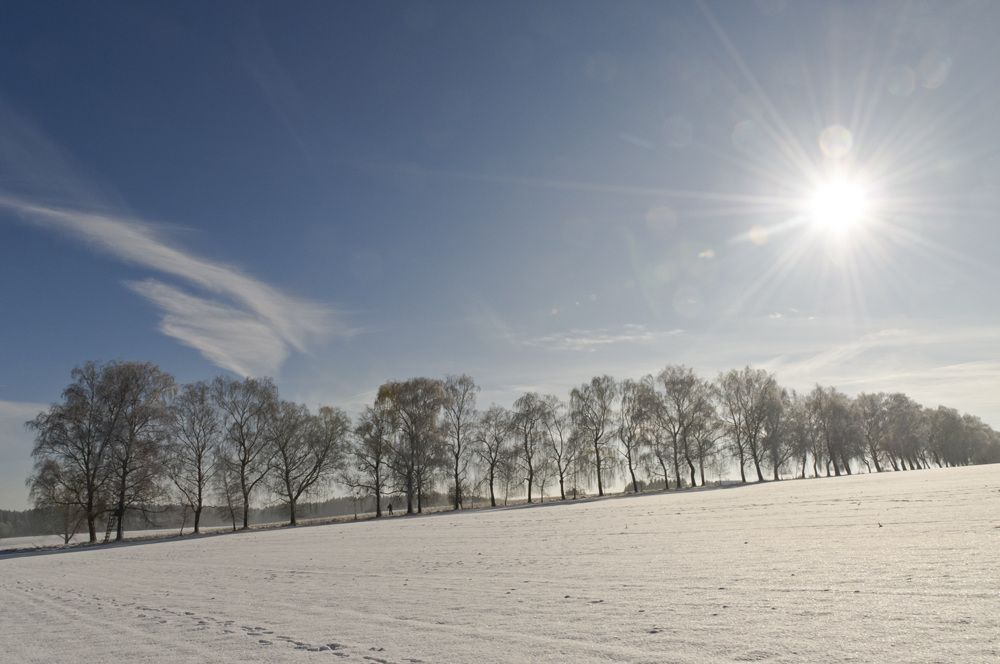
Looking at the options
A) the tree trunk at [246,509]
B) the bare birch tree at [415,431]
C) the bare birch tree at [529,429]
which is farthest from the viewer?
the bare birch tree at [529,429]

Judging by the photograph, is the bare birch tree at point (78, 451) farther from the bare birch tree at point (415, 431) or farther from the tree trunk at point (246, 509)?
the bare birch tree at point (415, 431)

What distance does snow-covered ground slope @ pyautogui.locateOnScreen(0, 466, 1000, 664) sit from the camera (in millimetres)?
4359

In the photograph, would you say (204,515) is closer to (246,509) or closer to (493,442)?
(246,509)

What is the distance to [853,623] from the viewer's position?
452 centimetres

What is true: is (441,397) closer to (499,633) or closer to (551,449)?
(551,449)

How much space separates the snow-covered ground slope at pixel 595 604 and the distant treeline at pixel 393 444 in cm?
2710

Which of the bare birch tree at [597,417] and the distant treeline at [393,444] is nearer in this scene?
the distant treeline at [393,444]

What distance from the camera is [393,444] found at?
46.8 metres

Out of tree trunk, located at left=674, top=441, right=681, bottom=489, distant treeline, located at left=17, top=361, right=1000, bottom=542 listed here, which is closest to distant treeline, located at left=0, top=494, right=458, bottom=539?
distant treeline, located at left=17, top=361, right=1000, bottom=542

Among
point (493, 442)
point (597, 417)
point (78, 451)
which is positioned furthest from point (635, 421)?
point (78, 451)

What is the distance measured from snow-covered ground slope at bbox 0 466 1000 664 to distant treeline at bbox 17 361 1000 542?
27.1 m

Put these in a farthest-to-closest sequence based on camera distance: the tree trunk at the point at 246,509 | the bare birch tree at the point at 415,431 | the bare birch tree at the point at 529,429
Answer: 1. the bare birch tree at the point at 529,429
2. the bare birch tree at the point at 415,431
3. the tree trunk at the point at 246,509

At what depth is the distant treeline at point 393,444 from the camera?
33.7 metres

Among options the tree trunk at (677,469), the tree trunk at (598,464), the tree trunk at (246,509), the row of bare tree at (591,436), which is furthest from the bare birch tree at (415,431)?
the tree trunk at (677,469)
